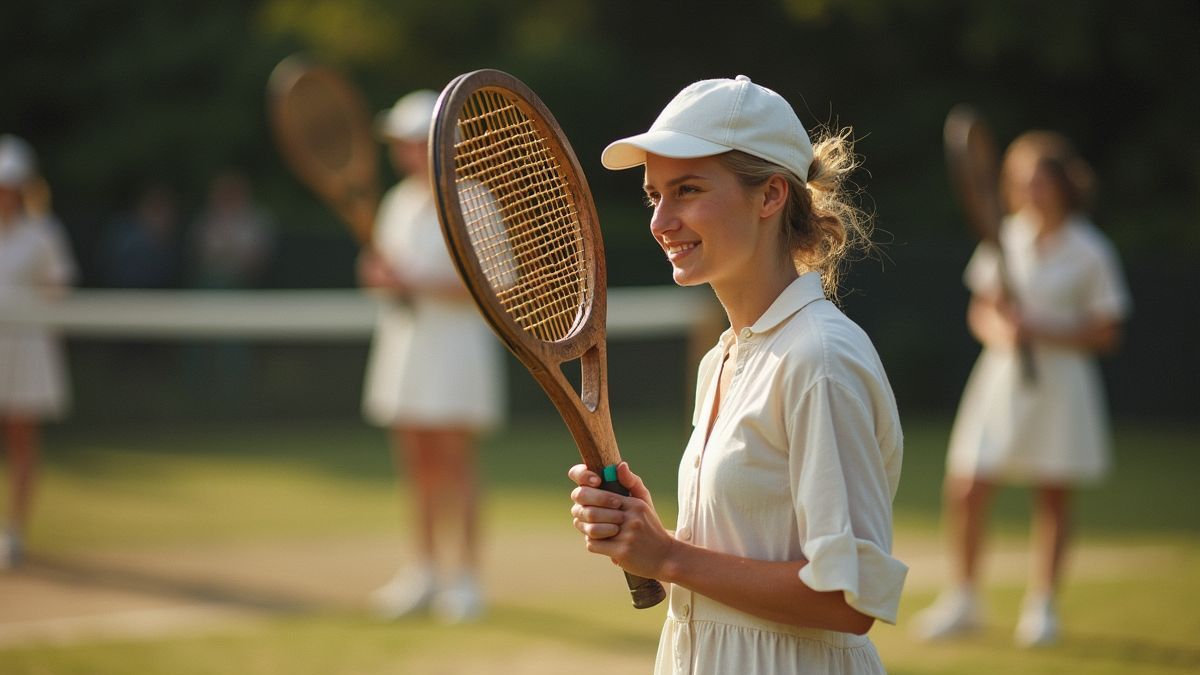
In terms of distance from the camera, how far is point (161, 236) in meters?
16.6

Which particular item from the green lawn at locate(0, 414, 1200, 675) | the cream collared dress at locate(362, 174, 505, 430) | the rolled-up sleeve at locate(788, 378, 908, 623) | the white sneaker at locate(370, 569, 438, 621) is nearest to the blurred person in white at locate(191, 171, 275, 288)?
the green lawn at locate(0, 414, 1200, 675)

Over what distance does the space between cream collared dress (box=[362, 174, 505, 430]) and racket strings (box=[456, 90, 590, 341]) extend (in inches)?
150

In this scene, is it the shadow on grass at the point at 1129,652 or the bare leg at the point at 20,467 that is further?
the bare leg at the point at 20,467

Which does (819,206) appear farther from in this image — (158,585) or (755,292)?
(158,585)

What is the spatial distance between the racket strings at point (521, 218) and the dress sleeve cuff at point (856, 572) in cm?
74

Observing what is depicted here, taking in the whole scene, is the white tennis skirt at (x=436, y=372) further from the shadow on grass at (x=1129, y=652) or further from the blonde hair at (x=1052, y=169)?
the shadow on grass at (x=1129, y=652)

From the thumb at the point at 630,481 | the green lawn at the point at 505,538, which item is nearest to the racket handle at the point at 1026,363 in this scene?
the green lawn at the point at 505,538

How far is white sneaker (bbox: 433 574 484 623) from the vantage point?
6.55 m

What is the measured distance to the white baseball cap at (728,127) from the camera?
2.53m

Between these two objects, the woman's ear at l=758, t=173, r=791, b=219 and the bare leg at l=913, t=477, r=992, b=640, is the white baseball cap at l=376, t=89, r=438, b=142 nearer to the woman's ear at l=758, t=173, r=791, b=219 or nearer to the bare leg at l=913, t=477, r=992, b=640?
the bare leg at l=913, t=477, r=992, b=640

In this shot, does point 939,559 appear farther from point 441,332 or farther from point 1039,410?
point 441,332

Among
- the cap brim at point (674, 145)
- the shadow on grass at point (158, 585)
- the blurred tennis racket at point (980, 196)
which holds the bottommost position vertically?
the cap brim at point (674, 145)

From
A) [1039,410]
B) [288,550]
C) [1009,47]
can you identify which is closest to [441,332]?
[288,550]

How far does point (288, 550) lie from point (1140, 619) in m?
4.55
